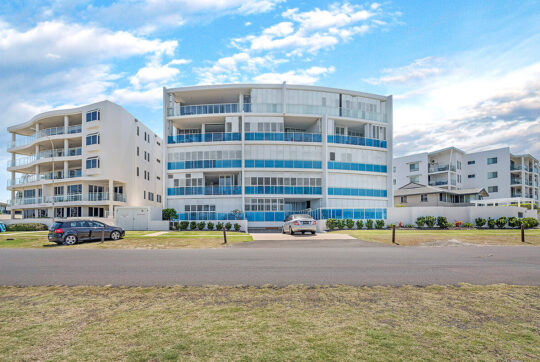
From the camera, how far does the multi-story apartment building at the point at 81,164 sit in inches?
1834

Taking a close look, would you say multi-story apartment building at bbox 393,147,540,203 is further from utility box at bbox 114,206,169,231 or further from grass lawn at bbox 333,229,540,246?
utility box at bbox 114,206,169,231

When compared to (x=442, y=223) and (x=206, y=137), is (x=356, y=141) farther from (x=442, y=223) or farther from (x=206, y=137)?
(x=206, y=137)

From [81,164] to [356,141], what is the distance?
3759 cm

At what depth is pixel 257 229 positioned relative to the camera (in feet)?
133

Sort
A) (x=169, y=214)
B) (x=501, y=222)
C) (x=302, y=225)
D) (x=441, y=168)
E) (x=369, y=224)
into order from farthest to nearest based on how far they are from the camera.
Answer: (x=441, y=168)
(x=169, y=214)
(x=369, y=224)
(x=501, y=222)
(x=302, y=225)

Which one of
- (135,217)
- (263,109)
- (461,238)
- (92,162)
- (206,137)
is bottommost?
(461,238)

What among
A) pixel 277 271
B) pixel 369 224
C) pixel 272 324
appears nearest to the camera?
pixel 272 324

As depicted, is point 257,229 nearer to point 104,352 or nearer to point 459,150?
point 104,352

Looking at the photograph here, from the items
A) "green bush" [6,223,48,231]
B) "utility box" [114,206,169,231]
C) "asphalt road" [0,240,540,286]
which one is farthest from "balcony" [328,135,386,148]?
"green bush" [6,223,48,231]

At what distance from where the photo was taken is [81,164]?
4934cm

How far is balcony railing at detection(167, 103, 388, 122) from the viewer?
1715 inches

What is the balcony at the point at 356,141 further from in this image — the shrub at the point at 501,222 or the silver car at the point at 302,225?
the silver car at the point at 302,225

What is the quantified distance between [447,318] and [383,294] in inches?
71.6

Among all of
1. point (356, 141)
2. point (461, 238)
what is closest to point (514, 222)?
point (461, 238)
